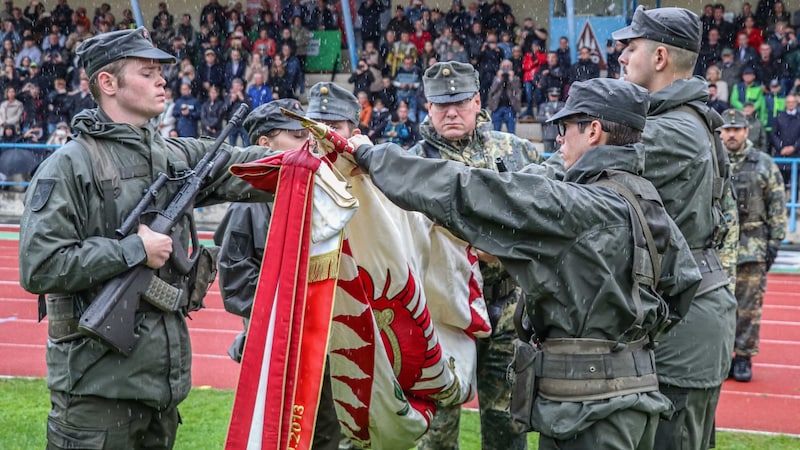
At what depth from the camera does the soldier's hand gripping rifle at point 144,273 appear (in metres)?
3.95

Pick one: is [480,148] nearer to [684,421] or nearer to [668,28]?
[668,28]

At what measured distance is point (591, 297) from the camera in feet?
11.8

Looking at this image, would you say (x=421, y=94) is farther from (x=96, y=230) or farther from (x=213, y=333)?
(x=96, y=230)

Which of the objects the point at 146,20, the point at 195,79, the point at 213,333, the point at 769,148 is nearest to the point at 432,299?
the point at 213,333

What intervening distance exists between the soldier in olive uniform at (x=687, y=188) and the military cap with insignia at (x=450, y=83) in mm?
944

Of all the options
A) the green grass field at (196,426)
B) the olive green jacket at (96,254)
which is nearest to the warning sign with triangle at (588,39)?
the green grass field at (196,426)

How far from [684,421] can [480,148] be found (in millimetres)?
1836

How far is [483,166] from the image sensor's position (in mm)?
5492

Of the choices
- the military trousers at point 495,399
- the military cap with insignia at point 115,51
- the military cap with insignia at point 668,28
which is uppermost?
the military cap with insignia at point 115,51

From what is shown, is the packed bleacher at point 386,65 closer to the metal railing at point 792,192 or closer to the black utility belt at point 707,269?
the metal railing at point 792,192

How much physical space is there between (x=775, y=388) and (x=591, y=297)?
552 cm

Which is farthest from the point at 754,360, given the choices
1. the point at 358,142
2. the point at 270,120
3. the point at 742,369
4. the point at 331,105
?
the point at 358,142

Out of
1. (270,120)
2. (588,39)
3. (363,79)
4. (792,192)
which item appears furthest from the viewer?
(588,39)

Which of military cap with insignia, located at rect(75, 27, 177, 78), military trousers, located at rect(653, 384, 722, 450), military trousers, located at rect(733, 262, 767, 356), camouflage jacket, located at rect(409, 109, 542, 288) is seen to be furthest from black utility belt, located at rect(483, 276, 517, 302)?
military trousers, located at rect(733, 262, 767, 356)
